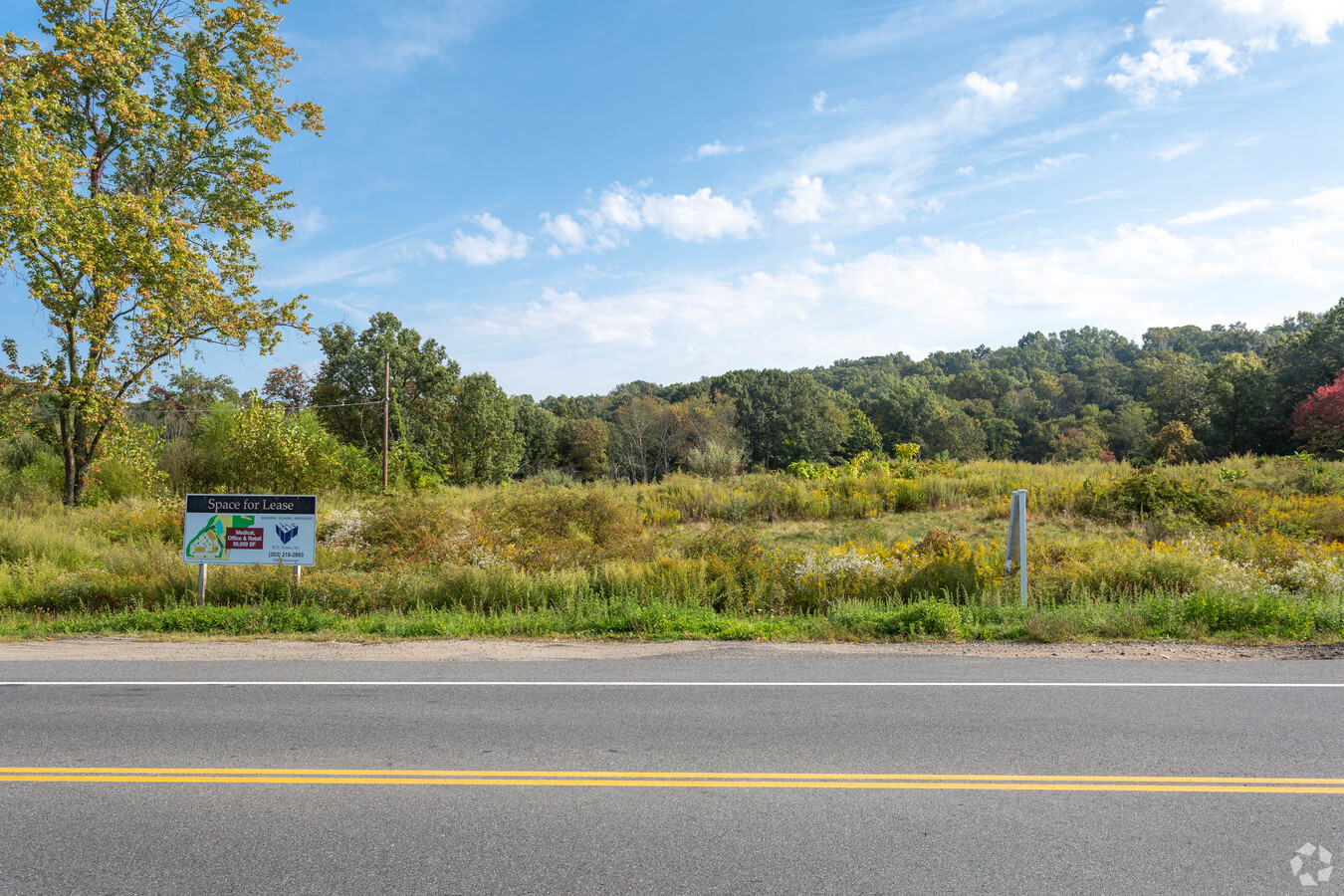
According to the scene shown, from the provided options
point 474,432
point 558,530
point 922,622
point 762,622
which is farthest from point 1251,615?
point 474,432

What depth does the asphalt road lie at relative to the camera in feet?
13.1

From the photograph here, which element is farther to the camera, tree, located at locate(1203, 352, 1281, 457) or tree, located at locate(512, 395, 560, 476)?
tree, located at locate(512, 395, 560, 476)

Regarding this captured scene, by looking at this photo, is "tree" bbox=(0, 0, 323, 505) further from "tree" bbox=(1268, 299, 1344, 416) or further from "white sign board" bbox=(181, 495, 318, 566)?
"tree" bbox=(1268, 299, 1344, 416)

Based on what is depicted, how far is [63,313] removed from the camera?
21.3 metres

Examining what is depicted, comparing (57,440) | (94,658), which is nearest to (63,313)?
(57,440)

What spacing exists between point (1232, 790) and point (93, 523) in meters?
23.6

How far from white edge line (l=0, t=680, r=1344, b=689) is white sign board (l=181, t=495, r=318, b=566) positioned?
13.7ft

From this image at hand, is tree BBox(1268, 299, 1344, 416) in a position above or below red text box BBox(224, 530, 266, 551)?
above

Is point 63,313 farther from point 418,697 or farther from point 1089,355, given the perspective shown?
point 1089,355

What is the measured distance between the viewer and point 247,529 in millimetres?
12250

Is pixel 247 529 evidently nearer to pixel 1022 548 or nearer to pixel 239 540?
pixel 239 540

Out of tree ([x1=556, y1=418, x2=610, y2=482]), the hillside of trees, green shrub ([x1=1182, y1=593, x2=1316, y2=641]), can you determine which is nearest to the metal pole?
green shrub ([x1=1182, y1=593, x2=1316, y2=641])

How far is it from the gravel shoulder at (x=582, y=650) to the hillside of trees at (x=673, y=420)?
54.8ft

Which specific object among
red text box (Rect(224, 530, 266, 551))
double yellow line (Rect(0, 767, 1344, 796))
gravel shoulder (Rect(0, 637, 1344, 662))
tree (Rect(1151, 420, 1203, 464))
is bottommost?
gravel shoulder (Rect(0, 637, 1344, 662))
